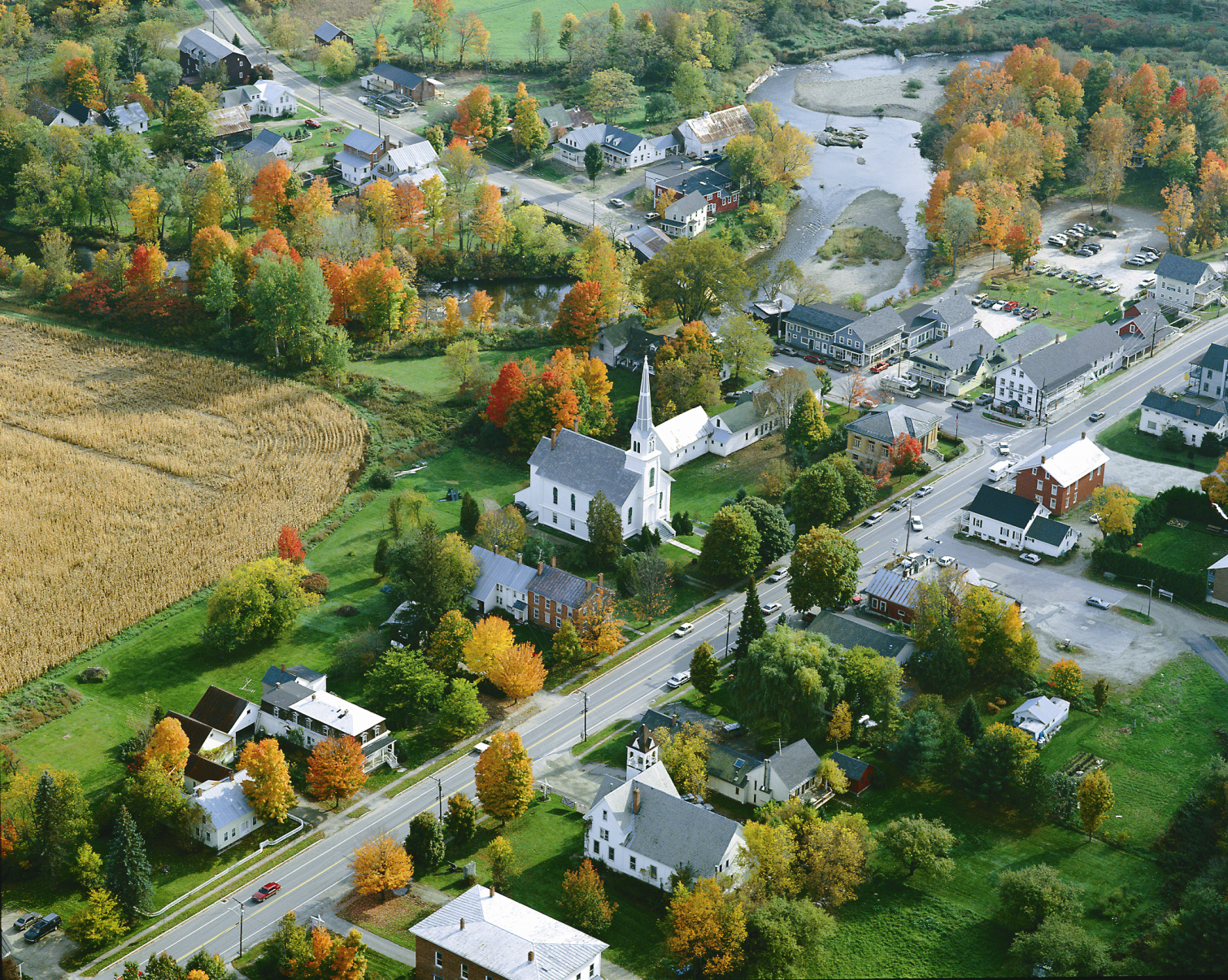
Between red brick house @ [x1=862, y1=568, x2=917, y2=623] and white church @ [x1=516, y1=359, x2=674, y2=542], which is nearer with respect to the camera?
red brick house @ [x1=862, y1=568, x2=917, y2=623]

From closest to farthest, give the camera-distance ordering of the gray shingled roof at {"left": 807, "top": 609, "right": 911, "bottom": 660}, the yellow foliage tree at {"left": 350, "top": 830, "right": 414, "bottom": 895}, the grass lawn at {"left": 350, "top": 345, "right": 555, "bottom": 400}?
the yellow foliage tree at {"left": 350, "top": 830, "right": 414, "bottom": 895} < the gray shingled roof at {"left": 807, "top": 609, "right": 911, "bottom": 660} < the grass lawn at {"left": 350, "top": 345, "right": 555, "bottom": 400}

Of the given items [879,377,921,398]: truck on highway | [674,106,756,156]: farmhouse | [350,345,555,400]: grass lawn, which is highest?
[674,106,756,156]: farmhouse

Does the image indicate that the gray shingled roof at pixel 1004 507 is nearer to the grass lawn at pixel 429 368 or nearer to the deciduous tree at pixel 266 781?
the grass lawn at pixel 429 368

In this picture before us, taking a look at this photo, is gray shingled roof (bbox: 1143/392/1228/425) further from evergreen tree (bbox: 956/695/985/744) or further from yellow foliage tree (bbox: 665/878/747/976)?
yellow foliage tree (bbox: 665/878/747/976)

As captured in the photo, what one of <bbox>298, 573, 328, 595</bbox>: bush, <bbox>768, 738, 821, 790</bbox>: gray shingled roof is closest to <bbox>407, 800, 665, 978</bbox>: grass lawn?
<bbox>768, 738, 821, 790</bbox>: gray shingled roof

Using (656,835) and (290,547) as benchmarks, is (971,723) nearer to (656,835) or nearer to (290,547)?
(656,835)

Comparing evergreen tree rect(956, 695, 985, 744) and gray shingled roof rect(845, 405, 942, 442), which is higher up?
gray shingled roof rect(845, 405, 942, 442)

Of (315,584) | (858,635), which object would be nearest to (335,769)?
(315,584)
